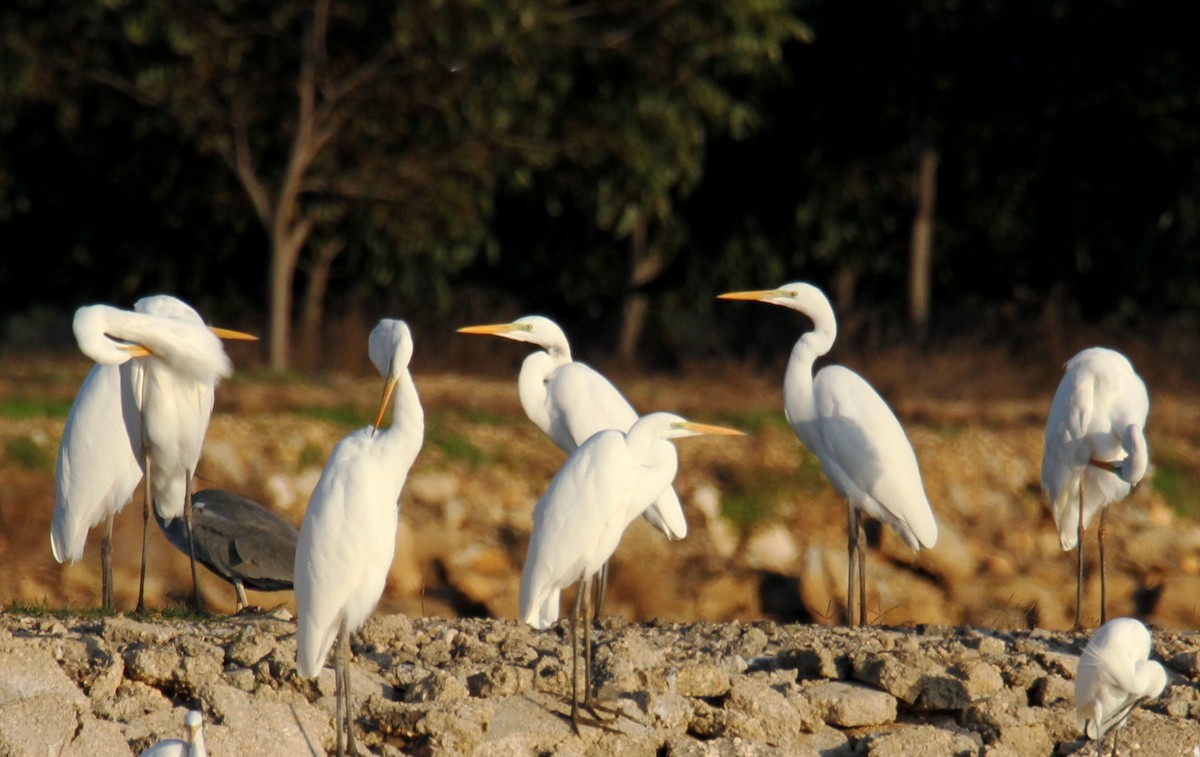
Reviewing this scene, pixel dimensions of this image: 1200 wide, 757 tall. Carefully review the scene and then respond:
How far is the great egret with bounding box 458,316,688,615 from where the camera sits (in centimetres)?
814

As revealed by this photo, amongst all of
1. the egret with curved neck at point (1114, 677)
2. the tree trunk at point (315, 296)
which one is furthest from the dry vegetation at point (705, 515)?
the egret with curved neck at point (1114, 677)

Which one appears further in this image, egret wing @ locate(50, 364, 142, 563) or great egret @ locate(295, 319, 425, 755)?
egret wing @ locate(50, 364, 142, 563)

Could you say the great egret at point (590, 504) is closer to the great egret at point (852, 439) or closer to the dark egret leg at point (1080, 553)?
the great egret at point (852, 439)

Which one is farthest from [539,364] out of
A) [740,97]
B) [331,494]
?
[740,97]

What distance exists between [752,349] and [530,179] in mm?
2956

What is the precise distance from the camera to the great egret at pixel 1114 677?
588cm

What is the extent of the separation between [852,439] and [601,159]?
346 inches

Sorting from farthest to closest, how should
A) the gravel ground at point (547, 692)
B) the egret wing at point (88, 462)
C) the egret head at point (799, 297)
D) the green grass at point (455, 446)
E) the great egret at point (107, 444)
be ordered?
the green grass at point (455, 446) < the egret head at point (799, 297) < the egret wing at point (88, 462) < the great egret at point (107, 444) < the gravel ground at point (547, 692)

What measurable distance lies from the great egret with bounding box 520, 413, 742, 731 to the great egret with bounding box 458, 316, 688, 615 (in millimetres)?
1832

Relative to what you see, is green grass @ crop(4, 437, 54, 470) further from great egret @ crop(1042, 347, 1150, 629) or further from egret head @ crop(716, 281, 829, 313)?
great egret @ crop(1042, 347, 1150, 629)

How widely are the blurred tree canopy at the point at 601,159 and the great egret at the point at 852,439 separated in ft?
22.9

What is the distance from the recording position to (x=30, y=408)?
13.0 meters

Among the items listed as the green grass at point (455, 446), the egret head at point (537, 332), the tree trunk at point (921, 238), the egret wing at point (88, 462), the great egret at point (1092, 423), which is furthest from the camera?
the tree trunk at point (921, 238)

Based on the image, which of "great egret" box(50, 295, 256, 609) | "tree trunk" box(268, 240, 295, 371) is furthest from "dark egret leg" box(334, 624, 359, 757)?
"tree trunk" box(268, 240, 295, 371)
